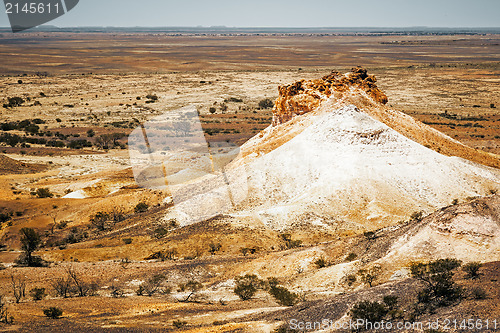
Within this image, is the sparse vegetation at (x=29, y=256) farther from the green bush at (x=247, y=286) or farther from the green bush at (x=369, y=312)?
the green bush at (x=369, y=312)

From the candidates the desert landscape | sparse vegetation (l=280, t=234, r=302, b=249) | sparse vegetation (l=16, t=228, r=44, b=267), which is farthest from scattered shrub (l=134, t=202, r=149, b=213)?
sparse vegetation (l=280, t=234, r=302, b=249)

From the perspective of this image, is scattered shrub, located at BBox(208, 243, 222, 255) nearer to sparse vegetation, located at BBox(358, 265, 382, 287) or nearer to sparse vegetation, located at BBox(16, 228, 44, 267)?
sparse vegetation, located at BBox(16, 228, 44, 267)

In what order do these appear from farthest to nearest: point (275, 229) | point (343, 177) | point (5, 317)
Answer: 1. point (343, 177)
2. point (275, 229)
3. point (5, 317)

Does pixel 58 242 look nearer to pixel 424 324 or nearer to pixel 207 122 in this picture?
pixel 424 324

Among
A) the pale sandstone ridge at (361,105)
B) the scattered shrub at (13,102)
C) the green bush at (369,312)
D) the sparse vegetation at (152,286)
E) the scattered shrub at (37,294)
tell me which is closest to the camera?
the green bush at (369,312)

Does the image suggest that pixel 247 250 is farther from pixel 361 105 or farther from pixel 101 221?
pixel 361 105

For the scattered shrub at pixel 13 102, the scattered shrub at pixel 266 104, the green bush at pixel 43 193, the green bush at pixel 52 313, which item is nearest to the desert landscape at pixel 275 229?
the green bush at pixel 52 313

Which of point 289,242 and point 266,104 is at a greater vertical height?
point 266,104

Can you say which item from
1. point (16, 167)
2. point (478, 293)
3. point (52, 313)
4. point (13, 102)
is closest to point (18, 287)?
point (52, 313)
